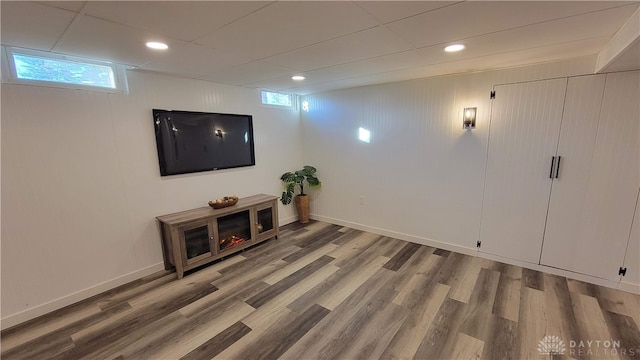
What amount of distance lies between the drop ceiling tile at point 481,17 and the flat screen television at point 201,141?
258 cm

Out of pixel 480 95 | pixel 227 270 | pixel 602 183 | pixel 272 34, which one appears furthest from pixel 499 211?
pixel 227 270

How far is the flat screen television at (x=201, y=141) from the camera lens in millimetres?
3051

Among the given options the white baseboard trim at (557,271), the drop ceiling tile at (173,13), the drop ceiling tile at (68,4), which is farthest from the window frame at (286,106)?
the white baseboard trim at (557,271)

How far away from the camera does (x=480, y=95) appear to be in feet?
10.1

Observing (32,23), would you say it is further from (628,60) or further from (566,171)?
(566,171)

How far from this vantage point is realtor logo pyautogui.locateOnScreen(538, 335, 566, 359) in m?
1.88

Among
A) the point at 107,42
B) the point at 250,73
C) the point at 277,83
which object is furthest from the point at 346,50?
the point at 107,42

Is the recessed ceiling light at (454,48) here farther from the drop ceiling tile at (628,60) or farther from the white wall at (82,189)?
the white wall at (82,189)

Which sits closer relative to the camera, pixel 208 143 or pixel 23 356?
pixel 23 356

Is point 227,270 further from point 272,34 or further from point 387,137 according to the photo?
point 387,137

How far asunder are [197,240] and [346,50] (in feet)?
8.76

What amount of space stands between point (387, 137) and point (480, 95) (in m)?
1.26

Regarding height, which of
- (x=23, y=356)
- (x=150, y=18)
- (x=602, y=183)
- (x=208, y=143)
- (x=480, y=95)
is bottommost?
(x=23, y=356)

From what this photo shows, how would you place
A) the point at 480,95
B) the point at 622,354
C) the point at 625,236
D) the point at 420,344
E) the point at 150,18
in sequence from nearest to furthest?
1. the point at 150,18
2. the point at 622,354
3. the point at 420,344
4. the point at 625,236
5. the point at 480,95
